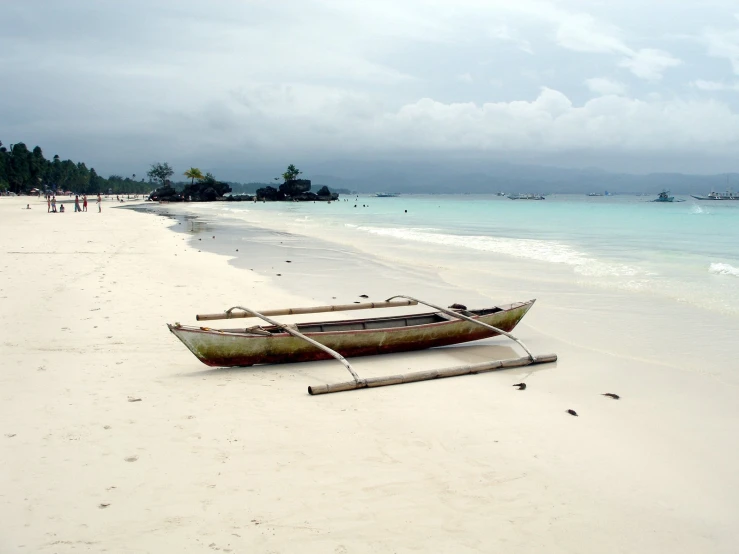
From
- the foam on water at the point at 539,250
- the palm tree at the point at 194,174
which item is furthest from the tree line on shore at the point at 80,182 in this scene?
the foam on water at the point at 539,250

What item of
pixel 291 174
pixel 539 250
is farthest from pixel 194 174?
pixel 539 250

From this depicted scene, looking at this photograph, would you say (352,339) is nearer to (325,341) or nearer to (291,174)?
(325,341)

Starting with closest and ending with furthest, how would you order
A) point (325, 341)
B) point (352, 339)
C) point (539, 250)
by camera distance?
point (325, 341), point (352, 339), point (539, 250)

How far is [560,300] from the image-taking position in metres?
12.0

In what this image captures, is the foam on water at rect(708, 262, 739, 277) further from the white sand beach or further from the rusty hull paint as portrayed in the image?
the rusty hull paint

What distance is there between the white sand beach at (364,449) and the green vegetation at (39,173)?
99519 mm

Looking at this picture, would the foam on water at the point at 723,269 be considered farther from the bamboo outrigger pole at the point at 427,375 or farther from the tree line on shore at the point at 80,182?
the tree line on shore at the point at 80,182

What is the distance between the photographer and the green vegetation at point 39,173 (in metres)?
94.1

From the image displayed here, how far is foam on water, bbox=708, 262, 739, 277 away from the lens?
16.8 metres

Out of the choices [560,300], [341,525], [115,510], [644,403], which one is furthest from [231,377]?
[560,300]

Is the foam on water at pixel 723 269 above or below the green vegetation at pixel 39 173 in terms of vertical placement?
below

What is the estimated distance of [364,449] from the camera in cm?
494

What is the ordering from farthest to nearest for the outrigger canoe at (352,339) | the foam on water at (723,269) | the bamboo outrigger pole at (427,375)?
1. the foam on water at (723,269)
2. the outrigger canoe at (352,339)
3. the bamboo outrigger pole at (427,375)

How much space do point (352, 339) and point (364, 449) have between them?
253 centimetres
